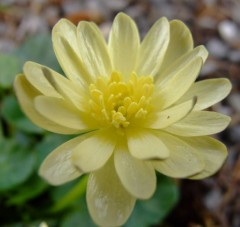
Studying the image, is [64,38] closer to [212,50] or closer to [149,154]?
[149,154]

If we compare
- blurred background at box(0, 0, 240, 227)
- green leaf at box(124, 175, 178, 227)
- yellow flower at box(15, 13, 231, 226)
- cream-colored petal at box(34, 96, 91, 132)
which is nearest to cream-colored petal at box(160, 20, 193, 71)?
yellow flower at box(15, 13, 231, 226)

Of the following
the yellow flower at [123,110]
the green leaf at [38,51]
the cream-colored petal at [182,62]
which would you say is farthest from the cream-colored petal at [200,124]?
the green leaf at [38,51]

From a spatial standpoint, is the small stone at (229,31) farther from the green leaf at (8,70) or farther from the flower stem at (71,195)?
the flower stem at (71,195)

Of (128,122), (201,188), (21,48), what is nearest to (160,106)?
(128,122)

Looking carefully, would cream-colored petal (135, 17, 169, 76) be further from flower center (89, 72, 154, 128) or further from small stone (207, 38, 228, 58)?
small stone (207, 38, 228, 58)

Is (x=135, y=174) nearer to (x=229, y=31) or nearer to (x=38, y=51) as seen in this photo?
(x=38, y=51)

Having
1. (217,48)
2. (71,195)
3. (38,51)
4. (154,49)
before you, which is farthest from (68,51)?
(217,48)

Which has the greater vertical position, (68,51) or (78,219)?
(68,51)
